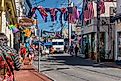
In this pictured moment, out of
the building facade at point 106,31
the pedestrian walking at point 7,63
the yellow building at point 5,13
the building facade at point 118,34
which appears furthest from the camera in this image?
the building facade at point 106,31

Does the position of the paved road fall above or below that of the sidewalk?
below

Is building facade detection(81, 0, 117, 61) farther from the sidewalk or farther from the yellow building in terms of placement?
the sidewalk

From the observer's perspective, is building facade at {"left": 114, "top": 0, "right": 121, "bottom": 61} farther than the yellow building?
Yes

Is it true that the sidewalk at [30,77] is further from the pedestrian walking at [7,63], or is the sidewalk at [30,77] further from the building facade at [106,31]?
the building facade at [106,31]

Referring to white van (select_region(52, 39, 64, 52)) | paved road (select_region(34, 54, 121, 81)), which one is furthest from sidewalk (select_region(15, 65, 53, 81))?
white van (select_region(52, 39, 64, 52))

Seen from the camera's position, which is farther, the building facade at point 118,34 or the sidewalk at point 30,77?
the building facade at point 118,34

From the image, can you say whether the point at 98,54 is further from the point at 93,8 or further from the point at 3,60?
the point at 3,60

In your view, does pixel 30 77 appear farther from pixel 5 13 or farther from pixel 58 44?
pixel 58 44

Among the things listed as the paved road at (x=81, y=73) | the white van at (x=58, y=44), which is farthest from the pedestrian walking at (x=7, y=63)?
the white van at (x=58, y=44)

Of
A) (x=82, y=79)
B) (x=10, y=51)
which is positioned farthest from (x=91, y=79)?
(x=10, y=51)

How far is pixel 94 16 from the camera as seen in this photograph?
2035 inches

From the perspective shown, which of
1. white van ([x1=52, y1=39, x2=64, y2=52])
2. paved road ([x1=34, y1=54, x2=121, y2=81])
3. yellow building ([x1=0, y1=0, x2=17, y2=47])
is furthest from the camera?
white van ([x1=52, y1=39, x2=64, y2=52])

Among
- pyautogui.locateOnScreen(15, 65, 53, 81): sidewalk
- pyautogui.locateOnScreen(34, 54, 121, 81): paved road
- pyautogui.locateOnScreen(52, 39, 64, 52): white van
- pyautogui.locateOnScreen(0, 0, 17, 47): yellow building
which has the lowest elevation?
pyautogui.locateOnScreen(52, 39, 64, 52): white van

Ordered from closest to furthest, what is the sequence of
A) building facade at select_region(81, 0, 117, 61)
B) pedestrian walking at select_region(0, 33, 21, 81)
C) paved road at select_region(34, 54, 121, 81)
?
pedestrian walking at select_region(0, 33, 21, 81) → paved road at select_region(34, 54, 121, 81) → building facade at select_region(81, 0, 117, 61)
